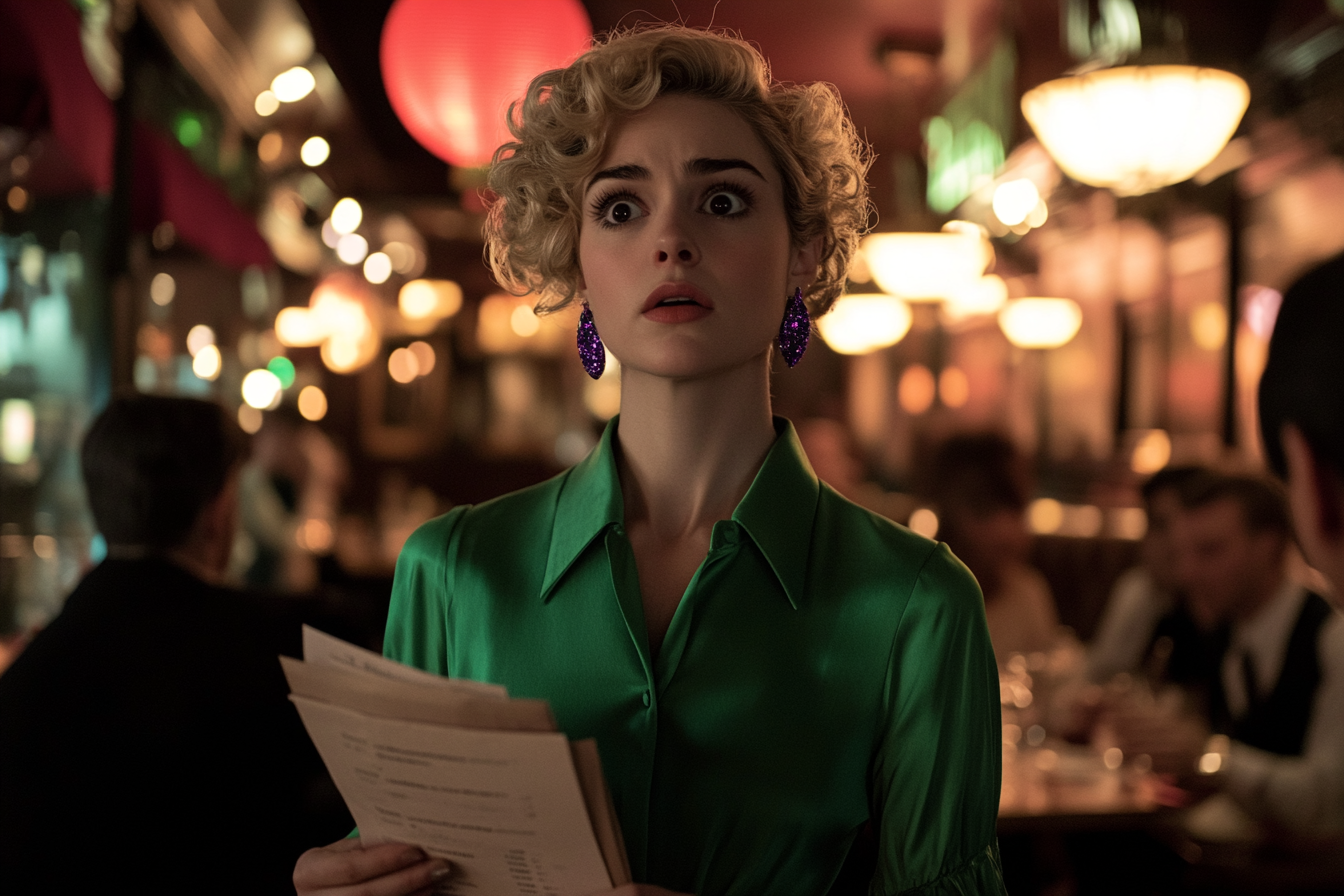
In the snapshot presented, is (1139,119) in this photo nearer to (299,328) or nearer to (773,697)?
(773,697)

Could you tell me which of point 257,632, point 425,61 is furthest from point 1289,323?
point 425,61

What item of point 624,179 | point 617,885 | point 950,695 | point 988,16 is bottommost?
point 617,885

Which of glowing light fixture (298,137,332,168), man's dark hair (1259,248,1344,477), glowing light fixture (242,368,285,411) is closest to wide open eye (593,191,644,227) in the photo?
man's dark hair (1259,248,1344,477)

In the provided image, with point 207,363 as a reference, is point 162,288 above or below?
above

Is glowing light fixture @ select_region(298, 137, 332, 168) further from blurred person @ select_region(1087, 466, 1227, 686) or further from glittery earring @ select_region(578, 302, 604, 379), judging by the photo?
glittery earring @ select_region(578, 302, 604, 379)

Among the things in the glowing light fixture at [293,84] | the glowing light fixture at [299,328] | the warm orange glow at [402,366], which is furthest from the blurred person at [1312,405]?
the warm orange glow at [402,366]

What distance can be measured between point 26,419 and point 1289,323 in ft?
11.2

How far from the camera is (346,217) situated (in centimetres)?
779

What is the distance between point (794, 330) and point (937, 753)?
0.44 metres

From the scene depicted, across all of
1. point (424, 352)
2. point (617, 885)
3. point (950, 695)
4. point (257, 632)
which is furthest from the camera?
point (424, 352)

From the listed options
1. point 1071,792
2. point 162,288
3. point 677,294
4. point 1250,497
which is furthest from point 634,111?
point 162,288

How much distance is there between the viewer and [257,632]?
6.51 feet

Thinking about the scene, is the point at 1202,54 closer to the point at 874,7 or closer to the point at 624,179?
the point at 624,179

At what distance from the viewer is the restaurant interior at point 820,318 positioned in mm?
2758
